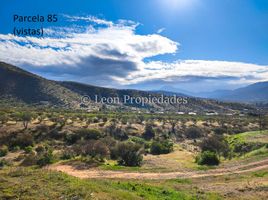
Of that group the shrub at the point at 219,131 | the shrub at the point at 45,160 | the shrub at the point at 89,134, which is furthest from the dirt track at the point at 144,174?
the shrub at the point at 219,131

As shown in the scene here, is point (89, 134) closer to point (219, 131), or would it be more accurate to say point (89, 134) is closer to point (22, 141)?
point (22, 141)

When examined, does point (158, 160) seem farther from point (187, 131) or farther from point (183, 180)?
point (187, 131)

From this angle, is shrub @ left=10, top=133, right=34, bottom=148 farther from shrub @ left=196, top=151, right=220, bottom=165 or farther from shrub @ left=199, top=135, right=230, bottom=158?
shrub @ left=199, top=135, right=230, bottom=158

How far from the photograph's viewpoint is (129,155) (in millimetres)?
32531

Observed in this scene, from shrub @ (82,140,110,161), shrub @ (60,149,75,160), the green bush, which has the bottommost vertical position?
the green bush

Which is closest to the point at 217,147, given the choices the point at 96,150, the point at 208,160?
the point at 208,160

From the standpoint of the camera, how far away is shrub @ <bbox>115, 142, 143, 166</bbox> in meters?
32.2

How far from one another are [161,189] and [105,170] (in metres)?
8.35

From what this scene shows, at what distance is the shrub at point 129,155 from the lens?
32250mm

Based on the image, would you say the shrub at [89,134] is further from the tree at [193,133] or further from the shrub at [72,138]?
the tree at [193,133]

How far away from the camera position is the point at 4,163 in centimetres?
3005

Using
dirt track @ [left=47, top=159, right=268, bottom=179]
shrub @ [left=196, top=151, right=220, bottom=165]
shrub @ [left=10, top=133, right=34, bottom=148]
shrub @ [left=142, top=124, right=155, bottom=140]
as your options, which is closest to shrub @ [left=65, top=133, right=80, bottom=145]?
shrub @ [left=10, top=133, right=34, bottom=148]

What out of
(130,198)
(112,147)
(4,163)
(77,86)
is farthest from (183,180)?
(77,86)

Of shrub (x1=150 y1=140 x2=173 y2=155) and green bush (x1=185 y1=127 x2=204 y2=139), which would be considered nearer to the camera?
shrub (x1=150 y1=140 x2=173 y2=155)
